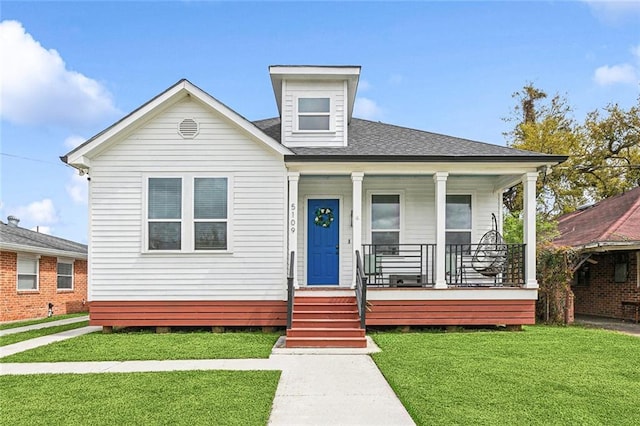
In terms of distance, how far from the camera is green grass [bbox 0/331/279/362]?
769cm

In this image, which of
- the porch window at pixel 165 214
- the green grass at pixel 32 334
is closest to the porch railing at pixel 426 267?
the porch window at pixel 165 214

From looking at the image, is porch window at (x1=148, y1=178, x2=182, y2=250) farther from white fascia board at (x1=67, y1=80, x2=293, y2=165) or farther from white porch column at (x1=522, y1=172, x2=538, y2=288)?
white porch column at (x1=522, y1=172, x2=538, y2=288)

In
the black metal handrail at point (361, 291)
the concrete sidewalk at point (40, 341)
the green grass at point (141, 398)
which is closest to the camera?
the green grass at point (141, 398)

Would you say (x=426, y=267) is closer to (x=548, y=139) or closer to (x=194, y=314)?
(x=194, y=314)

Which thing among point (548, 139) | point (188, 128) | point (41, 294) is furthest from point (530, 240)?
point (548, 139)

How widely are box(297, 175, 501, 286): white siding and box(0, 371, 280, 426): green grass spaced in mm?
5516

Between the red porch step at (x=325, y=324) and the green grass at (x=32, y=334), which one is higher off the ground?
the red porch step at (x=325, y=324)

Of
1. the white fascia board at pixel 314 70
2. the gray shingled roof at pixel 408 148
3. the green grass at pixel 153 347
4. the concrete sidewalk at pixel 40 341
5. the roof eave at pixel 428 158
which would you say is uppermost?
the white fascia board at pixel 314 70

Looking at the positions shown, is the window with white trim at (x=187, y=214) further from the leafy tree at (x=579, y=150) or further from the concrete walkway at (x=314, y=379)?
the leafy tree at (x=579, y=150)

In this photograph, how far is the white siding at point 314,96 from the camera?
1157cm

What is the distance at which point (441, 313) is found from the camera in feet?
33.4

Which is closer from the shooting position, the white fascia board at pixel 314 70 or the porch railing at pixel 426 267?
the porch railing at pixel 426 267

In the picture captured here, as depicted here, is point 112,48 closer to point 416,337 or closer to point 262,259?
point 262,259

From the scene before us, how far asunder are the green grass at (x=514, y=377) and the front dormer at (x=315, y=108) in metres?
4.92
